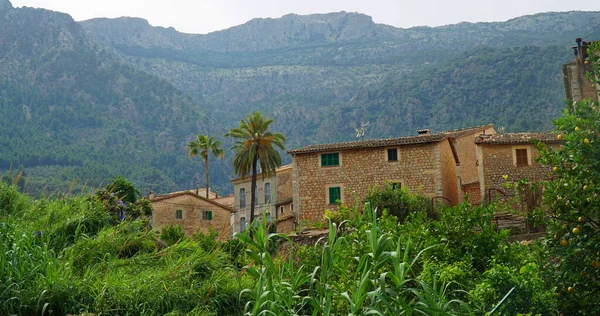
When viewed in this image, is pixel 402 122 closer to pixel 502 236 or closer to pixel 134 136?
pixel 134 136

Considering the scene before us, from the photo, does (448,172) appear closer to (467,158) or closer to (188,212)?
(467,158)

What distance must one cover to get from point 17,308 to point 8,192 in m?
4.76

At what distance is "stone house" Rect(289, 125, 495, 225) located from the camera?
38.7 m

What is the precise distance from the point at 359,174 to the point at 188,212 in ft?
80.0

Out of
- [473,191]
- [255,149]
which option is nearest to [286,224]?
[255,149]

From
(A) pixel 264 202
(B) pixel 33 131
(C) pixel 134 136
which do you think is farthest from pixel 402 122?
(A) pixel 264 202

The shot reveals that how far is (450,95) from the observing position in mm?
164875

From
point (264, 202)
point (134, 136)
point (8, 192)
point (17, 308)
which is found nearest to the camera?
point (17, 308)

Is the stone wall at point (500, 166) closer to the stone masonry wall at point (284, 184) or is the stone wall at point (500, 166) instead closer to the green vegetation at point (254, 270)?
the stone masonry wall at point (284, 184)

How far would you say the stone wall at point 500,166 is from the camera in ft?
122

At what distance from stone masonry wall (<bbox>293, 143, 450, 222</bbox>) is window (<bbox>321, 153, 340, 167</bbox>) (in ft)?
0.57

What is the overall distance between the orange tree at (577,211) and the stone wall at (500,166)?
2755 cm

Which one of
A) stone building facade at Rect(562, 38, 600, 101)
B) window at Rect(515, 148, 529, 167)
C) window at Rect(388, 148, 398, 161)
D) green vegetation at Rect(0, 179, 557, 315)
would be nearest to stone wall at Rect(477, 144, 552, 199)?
window at Rect(515, 148, 529, 167)

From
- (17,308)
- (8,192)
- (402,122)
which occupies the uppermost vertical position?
(402,122)
